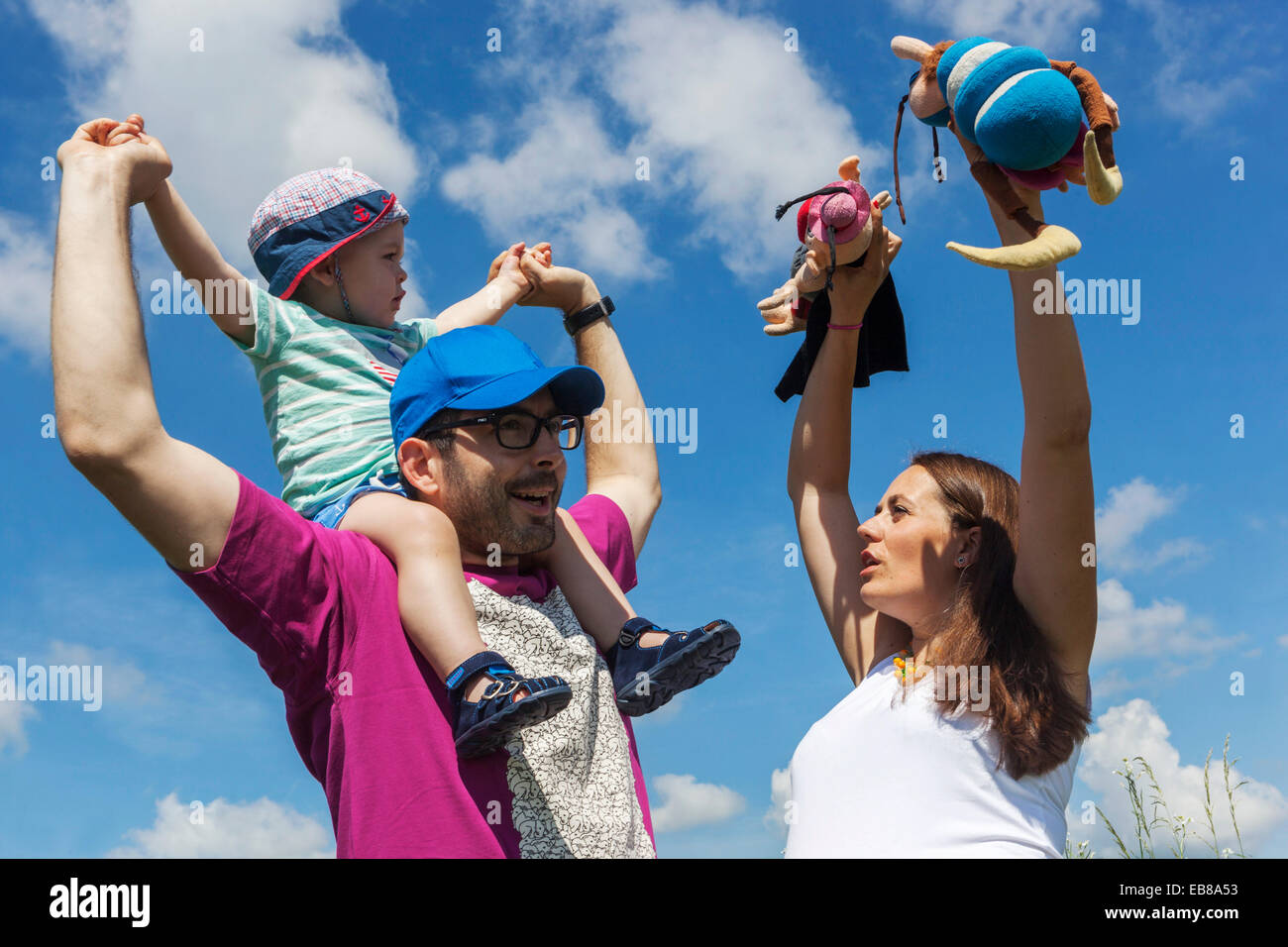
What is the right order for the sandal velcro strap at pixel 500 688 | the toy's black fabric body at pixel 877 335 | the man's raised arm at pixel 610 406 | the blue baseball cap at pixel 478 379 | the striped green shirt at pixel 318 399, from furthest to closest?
1. the man's raised arm at pixel 610 406
2. the toy's black fabric body at pixel 877 335
3. the striped green shirt at pixel 318 399
4. the blue baseball cap at pixel 478 379
5. the sandal velcro strap at pixel 500 688

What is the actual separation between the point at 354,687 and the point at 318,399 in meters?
1.23

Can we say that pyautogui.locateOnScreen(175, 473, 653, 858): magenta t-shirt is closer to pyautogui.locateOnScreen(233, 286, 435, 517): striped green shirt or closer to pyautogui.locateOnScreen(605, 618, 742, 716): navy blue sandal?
pyautogui.locateOnScreen(605, 618, 742, 716): navy blue sandal

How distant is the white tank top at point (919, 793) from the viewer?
2756 mm

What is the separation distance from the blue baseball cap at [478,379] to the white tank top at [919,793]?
1128 mm

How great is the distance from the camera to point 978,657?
9.70ft

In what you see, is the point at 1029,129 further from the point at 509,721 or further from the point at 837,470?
the point at 509,721

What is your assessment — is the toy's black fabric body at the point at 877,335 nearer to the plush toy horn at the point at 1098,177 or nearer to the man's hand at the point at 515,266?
the man's hand at the point at 515,266

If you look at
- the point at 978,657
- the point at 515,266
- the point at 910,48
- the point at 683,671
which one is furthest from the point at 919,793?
the point at 515,266

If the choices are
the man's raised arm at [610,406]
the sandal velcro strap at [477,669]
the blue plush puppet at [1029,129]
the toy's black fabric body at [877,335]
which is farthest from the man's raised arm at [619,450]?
the blue plush puppet at [1029,129]

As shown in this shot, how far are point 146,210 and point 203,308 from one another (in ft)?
1.02
